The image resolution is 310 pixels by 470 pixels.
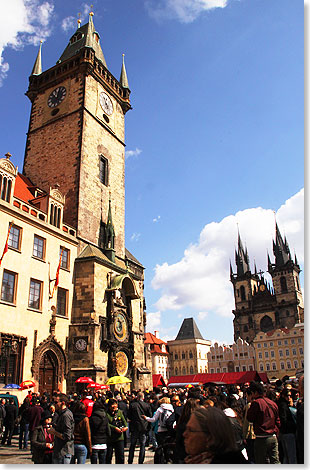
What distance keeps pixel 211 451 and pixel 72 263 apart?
21.1 m

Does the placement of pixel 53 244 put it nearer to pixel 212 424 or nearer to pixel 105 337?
pixel 105 337


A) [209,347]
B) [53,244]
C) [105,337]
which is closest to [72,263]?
[53,244]

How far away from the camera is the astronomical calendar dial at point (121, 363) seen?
22362 mm

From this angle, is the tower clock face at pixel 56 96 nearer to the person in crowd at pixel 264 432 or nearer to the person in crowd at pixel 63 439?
the person in crowd at pixel 63 439

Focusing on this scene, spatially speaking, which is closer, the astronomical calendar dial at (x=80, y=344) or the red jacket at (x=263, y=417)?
the red jacket at (x=263, y=417)

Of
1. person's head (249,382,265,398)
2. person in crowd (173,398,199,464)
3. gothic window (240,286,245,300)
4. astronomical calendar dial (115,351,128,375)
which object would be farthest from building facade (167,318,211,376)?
person in crowd (173,398,199,464)

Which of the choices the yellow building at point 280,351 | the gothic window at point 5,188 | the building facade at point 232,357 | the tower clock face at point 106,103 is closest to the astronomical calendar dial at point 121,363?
the gothic window at point 5,188

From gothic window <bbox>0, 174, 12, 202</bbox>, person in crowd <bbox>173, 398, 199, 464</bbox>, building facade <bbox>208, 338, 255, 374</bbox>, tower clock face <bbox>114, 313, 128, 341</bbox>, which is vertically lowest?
building facade <bbox>208, 338, 255, 374</bbox>

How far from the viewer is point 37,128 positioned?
29.5 m

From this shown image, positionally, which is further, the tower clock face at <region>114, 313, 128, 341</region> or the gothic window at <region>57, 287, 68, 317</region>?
the tower clock face at <region>114, 313, 128, 341</region>

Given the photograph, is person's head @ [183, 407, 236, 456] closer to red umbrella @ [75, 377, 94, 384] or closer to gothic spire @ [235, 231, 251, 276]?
red umbrella @ [75, 377, 94, 384]

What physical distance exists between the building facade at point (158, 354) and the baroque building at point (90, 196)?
182 feet

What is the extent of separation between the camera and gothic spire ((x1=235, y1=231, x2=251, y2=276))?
111m

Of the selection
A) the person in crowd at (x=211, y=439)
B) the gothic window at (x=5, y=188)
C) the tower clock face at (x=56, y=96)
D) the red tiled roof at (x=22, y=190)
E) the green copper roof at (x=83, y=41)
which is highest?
the green copper roof at (x=83, y=41)
